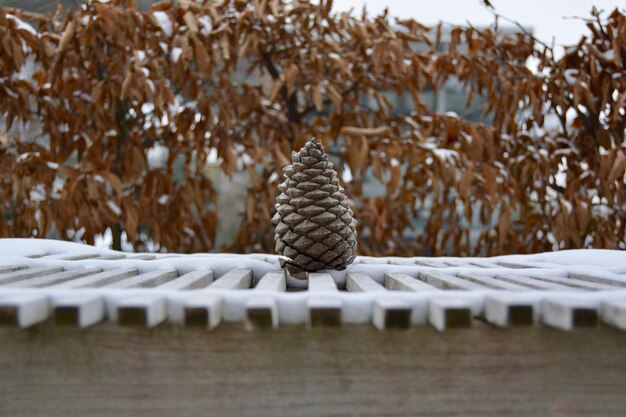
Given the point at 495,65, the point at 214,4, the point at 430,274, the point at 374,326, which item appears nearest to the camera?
the point at 374,326

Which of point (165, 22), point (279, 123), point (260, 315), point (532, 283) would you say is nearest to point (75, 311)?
point (260, 315)

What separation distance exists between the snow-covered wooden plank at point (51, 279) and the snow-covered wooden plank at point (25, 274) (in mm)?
13

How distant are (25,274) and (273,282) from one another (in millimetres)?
319

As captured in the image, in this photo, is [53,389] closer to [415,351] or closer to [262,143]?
[415,351]

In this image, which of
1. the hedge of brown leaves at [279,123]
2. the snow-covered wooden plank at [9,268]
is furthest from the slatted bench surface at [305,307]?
the hedge of brown leaves at [279,123]

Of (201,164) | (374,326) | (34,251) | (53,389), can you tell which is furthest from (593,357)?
(201,164)

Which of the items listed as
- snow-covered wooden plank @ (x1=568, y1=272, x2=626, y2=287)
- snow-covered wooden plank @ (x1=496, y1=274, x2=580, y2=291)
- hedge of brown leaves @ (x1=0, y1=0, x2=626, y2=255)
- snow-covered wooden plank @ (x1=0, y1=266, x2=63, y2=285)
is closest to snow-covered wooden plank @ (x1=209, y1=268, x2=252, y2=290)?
snow-covered wooden plank @ (x1=0, y1=266, x2=63, y2=285)

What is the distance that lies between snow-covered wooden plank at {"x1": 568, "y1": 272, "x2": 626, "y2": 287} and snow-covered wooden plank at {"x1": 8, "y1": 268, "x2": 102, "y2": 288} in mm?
680

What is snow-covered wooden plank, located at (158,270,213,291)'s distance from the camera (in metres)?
0.54

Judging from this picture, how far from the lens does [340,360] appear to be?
0.48 m

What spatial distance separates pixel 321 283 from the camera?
2.01 ft

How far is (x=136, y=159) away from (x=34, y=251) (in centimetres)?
72

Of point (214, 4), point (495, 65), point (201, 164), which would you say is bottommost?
point (201, 164)

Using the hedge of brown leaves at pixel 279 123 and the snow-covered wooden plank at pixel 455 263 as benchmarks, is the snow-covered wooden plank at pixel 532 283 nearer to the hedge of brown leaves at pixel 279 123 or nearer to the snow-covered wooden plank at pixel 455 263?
the snow-covered wooden plank at pixel 455 263
